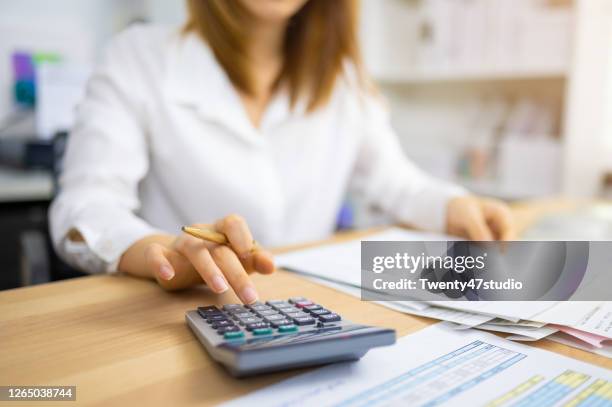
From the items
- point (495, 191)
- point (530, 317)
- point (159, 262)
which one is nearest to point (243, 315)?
point (159, 262)

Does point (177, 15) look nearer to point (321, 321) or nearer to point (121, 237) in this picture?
point (121, 237)

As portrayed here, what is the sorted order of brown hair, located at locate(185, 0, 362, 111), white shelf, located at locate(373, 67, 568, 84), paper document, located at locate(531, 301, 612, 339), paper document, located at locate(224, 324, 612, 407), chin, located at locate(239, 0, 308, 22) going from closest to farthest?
1. paper document, located at locate(224, 324, 612, 407)
2. paper document, located at locate(531, 301, 612, 339)
3. chin, located at locate(239, 0, 308, 22)
4. brown hair, located at locate(185, 0, 362, 111)
5. white shelf, located at locate(373, 67, 568, 84)

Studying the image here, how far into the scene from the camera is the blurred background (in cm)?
160

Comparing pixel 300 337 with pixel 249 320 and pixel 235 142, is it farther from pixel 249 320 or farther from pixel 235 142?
pixel 235 142

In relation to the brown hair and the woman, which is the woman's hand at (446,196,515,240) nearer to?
the woman

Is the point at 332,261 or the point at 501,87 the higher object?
the point at 501,87

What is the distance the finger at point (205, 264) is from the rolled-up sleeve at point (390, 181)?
0.51 metres

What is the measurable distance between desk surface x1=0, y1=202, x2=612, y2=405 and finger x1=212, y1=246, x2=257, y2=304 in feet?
0.13

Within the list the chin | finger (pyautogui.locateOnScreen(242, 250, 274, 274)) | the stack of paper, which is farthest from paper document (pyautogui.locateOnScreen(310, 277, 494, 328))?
the chin

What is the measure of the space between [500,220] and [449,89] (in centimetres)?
160

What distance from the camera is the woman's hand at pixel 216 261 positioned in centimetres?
47

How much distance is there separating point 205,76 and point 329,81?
254mm

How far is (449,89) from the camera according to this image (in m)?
2.25

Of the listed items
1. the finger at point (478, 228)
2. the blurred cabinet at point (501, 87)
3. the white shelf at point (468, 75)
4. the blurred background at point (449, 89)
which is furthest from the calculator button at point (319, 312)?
the white shelf at point (468, 75)
